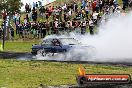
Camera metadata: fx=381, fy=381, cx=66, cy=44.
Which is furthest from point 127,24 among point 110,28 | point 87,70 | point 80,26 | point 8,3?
point 8,3

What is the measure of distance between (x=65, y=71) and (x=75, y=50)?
627cm

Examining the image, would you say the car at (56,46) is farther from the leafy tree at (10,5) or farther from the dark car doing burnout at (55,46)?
the leafy tree at (10,5)

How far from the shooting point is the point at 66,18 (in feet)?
102

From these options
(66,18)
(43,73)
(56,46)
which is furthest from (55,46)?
(66,18)

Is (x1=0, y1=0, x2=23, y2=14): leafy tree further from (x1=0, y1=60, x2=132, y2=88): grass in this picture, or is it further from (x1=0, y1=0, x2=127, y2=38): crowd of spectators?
(x1=0, y1=60, x2=132, y2=88): grass

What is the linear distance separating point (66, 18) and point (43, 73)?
17.2m

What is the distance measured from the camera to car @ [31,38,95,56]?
21.5m

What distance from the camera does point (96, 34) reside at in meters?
27.6

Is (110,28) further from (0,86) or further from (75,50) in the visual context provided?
(0,86)

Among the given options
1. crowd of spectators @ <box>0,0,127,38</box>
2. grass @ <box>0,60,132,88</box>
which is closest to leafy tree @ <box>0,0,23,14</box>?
crowd of spectators @ <box>0,0,127,38</box>

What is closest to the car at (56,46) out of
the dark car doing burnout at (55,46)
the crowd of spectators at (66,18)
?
the dark car doing burnout at (55,46)

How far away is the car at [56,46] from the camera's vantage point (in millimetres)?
21516

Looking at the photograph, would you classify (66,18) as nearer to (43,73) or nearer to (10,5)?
(43,73)

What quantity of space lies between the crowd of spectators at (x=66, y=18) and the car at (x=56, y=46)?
5.50 metres
